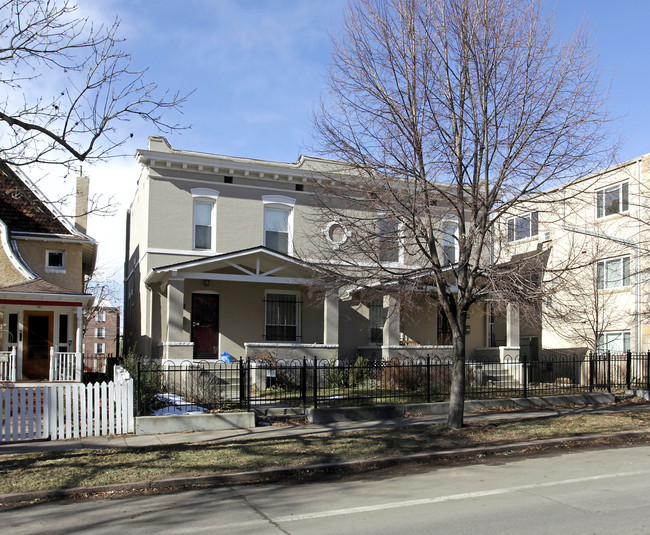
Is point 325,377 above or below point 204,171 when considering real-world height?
below

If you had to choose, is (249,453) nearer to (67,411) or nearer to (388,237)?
(67,411)

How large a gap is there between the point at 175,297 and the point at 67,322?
6.21m

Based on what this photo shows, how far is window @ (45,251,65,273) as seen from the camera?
2135 cm

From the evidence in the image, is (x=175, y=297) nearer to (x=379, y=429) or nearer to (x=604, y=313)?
(x=379, y=429)

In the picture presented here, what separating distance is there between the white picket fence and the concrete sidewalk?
0.19 metres

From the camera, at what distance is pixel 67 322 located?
22.1m

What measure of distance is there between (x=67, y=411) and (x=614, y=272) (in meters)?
21.0

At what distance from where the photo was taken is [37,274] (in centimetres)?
2092

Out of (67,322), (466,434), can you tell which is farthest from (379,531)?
(67,322)

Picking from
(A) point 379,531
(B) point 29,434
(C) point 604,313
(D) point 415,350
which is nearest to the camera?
(A) point 379,531

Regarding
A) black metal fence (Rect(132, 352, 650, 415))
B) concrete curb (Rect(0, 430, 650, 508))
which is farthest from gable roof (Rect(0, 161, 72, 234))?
concrete curb (Rect(0, 430, 650, 508))

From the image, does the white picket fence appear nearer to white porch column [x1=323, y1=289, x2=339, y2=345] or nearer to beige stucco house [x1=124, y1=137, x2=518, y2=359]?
beige stucco house [x1=124, y1=137, x2=518, y2=359]

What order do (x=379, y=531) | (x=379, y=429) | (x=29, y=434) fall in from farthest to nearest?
(x=379, y=429) < (x=29, y=434) < (x=379, y=531)

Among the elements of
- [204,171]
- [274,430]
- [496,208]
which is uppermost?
[204,171]
